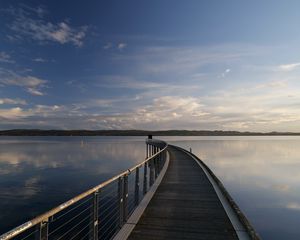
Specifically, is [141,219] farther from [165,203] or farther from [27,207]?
[27,207]

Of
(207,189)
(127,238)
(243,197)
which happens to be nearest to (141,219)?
(127,238)

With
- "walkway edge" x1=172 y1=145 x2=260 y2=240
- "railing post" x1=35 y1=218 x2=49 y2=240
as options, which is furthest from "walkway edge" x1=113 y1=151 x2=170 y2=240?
"railing post" x1=35 y1=218 x2=49 y2=240

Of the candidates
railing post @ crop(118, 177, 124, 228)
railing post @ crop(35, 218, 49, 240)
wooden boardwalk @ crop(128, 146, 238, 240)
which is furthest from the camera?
Result: railing post @ crop(118, 177, 124, 228)

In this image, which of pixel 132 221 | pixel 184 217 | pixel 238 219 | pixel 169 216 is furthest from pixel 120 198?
pixel 238 219

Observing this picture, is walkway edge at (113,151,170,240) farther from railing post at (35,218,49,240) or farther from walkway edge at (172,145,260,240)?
railing post at (35,218,49,240)

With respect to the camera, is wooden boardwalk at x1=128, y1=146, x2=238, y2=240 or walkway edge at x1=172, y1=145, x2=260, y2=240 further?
wooden boardwalk at x1=128, y1=146, x2=238, y2=240

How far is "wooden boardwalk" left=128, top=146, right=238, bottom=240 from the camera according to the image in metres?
5.21

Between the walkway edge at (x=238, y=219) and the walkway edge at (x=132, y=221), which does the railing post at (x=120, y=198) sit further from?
the walkway edge at (x=238, y=219)

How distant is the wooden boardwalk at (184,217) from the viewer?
17.1 feet

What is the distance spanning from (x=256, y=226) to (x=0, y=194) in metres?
14.7

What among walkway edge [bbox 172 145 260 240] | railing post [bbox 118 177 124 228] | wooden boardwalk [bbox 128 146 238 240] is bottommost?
wooden boardwalk [bbox 128 146 238 240]

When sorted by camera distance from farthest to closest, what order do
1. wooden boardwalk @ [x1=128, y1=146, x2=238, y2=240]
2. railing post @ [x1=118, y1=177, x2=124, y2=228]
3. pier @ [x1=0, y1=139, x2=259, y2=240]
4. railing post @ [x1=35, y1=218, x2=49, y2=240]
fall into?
railing post @ [x1=118, y1=177, x2=124, y2=228] < wooden boardwalk @ [x1=128, y1=146, x2=238, y2=240] < pier @ [x1=0, y1=139, x2=259, y2=240] < railing post @ [x1=35, y1=218, x2=49, y2=240]

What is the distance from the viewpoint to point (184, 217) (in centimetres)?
627

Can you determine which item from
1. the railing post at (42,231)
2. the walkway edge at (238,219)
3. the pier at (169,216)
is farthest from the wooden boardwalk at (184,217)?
the railing post at (42,231)
